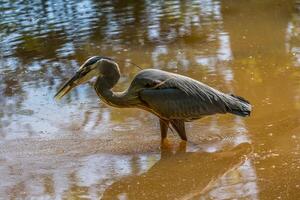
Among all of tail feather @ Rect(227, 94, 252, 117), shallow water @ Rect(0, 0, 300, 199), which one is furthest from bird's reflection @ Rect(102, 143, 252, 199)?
tail feather @ Rect(227, 94, 252, 117)

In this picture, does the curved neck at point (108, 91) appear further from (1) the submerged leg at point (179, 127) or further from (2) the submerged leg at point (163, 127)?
(1) the submerged leg at point (179, 127)

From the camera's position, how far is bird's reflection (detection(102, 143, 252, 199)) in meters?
5.43

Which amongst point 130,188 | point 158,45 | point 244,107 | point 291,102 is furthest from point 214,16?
point 130,188

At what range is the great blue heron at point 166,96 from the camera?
249 inches

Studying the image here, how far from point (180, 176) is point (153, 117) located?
1.71 meters

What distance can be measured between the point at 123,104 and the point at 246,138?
50.5 inches

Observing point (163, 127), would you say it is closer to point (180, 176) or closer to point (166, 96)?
point (166, 96)

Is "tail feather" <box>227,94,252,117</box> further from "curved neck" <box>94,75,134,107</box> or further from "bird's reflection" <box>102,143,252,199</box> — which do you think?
"curved neck" <box>94,75,134,107</box>

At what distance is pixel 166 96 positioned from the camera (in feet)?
20.7

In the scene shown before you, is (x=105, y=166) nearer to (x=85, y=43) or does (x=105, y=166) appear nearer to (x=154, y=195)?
(x=154, y=195)

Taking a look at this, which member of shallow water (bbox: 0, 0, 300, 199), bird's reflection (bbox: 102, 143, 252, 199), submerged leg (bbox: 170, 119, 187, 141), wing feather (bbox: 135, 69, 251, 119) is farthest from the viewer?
submerged leg (bbox: 170, 119, 187, 141)

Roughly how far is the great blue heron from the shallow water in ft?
1.05

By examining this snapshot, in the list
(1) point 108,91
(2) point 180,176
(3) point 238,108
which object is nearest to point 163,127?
(1) point 108,91

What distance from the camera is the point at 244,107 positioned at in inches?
251
